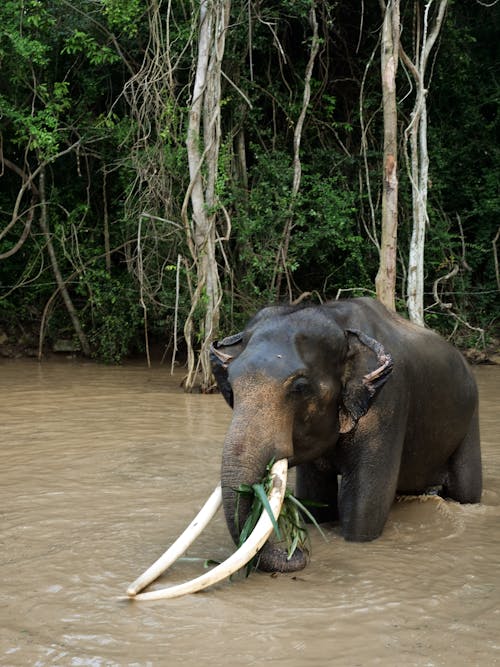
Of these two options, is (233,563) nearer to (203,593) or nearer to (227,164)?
(203,593)

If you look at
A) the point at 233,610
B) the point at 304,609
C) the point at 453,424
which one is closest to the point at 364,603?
the point at 304,609

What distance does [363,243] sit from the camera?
1442 centimetres

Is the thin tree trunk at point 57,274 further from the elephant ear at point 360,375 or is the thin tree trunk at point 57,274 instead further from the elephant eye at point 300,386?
the elephant eye at point 300,386

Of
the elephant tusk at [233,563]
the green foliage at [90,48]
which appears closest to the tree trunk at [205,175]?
the green foliage at [90,48]

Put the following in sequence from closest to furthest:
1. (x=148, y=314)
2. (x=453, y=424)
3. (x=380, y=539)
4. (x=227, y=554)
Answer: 1. (x=227, y=554)
2. (x=380, y=539)
3. (x=453, y=424)
4. (x=148, y=314)

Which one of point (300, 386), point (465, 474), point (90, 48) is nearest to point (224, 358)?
point (300, 386)

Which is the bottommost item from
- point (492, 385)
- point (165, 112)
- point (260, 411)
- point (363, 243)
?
point (492, 385)

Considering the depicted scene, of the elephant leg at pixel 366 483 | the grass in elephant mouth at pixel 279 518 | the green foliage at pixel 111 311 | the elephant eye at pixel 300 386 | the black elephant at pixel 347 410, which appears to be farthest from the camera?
the green foliage at pixel 111 311

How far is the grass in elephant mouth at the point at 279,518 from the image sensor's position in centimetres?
403

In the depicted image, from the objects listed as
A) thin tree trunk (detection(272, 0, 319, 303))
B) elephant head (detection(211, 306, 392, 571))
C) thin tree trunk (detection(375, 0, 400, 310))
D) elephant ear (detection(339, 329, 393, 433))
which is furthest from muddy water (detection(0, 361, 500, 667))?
thin tree trunk (detection(272, 0, 319, 303))

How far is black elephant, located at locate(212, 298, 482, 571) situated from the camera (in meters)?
4.24

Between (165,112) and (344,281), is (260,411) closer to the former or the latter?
(165,112)

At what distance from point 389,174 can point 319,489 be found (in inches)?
256

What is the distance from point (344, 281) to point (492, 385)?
341cm
